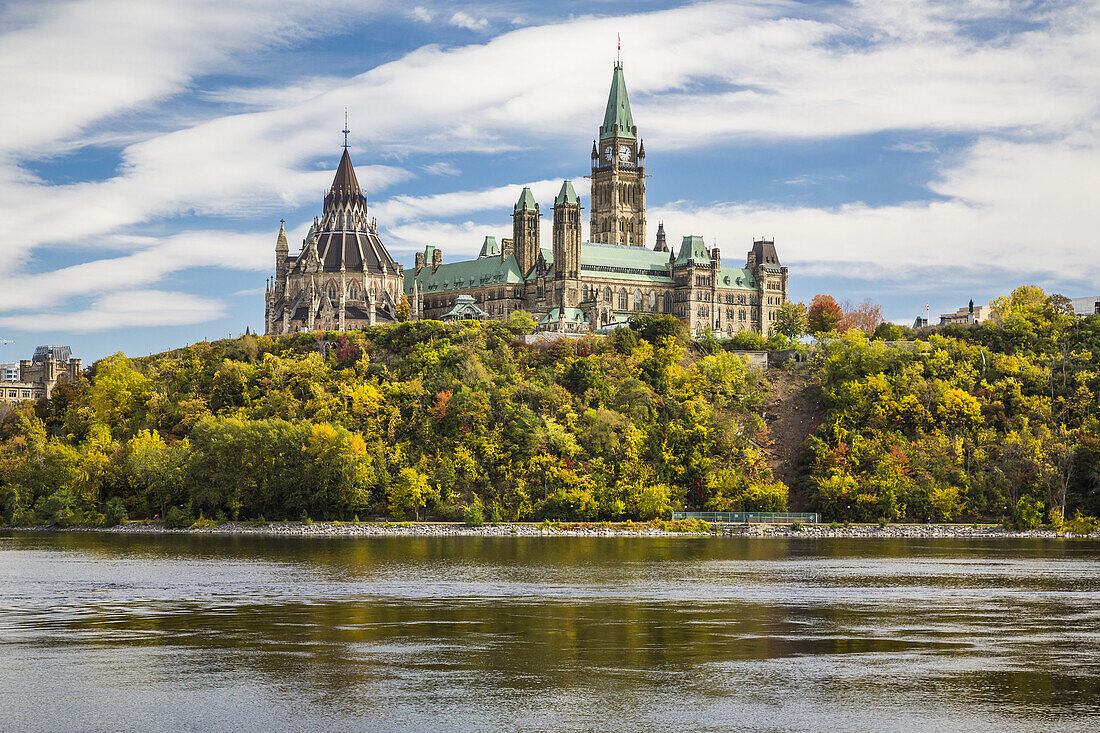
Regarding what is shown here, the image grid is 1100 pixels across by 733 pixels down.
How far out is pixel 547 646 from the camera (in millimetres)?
38719

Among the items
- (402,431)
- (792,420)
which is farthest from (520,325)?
(792,420)

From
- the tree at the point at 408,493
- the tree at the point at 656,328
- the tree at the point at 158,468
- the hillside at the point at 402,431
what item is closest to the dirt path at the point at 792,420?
the hillside at the point at 402,431

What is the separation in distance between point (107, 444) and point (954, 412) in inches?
3330

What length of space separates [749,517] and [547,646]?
7813 centimetres

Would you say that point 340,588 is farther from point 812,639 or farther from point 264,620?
point 812,639

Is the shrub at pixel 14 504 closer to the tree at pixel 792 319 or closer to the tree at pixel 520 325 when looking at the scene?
the tree at pixel 520 325

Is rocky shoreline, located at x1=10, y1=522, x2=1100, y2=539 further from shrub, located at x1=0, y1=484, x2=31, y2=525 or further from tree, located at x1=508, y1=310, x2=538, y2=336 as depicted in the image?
tree, located at x1=508, y1=310, x2=538, y2=336

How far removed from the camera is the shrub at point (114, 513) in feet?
384

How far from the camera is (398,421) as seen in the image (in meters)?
125

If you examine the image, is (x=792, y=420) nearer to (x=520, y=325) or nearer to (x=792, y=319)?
(x=520, y=325)

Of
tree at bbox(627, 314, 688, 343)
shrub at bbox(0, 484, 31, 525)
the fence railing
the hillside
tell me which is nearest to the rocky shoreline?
the fence railing

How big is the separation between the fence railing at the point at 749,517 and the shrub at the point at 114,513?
5130 centimetres

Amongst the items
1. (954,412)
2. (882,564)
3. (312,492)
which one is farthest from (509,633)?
(954,412)

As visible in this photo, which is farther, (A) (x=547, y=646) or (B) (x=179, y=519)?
(B) (x=179, y=519)
